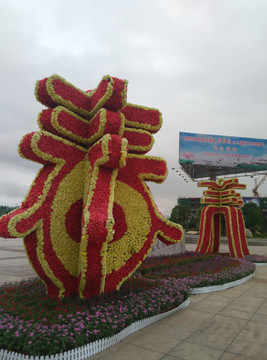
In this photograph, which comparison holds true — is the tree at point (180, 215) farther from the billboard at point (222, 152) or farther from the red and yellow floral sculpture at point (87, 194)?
the red and yellow floral sculpture at point (87, 194)

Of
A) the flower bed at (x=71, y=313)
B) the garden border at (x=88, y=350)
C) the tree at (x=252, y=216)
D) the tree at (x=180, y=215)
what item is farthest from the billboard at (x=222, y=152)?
the garden border at (x=88, y=350)

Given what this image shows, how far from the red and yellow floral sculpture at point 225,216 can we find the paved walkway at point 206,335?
7.75 meters

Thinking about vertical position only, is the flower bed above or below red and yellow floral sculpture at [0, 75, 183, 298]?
below

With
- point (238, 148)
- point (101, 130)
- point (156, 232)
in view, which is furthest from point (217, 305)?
point (238, 148)

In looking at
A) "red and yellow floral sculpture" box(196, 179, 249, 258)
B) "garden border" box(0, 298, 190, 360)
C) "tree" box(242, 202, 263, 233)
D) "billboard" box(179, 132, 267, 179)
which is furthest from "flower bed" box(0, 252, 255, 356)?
"tree" box(242, 202, 263, 233)

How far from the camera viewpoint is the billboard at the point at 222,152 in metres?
38.4

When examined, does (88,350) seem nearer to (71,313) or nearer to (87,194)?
(71,313)

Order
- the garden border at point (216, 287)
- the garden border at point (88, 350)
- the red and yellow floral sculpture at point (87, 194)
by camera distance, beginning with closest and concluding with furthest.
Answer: the garden border at point (88, 350) → the red and yellow floral sculpture at point (87, 194) → the garden border at point (216, 287)

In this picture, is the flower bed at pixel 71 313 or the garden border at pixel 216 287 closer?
the flower bed at pixel 71 313

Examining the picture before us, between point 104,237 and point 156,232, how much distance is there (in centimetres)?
200

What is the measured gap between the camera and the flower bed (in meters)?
4.21

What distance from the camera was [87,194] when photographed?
617 centimetres

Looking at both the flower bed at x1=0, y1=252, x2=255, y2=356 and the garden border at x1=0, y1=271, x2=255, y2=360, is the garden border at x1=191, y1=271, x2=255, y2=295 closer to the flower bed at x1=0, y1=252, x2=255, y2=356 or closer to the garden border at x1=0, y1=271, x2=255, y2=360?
the flower bed at x1=0, y1=252, x2=255, y2=356

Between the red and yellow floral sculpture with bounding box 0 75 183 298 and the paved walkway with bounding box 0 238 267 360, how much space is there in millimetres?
1441
